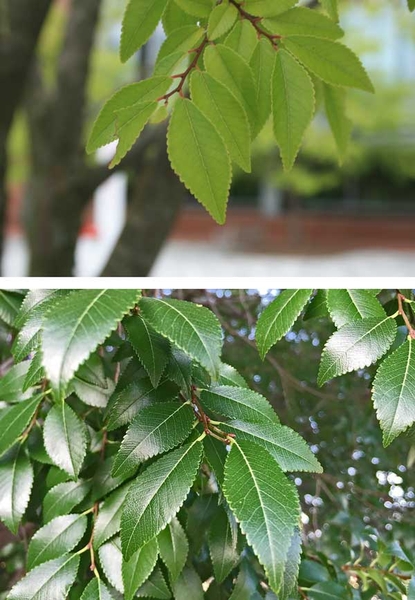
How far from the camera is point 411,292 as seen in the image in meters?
0.43

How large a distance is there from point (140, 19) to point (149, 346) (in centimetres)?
17

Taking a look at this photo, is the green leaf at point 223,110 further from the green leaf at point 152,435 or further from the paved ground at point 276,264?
the paved ground at point 276,264

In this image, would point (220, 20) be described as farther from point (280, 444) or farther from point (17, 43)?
point (17, 43)

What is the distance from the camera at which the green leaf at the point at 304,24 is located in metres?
0.39

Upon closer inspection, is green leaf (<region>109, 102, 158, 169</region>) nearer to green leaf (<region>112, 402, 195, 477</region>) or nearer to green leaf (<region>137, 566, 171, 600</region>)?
green leaf (<region>112, 402, 195, 477</region>)

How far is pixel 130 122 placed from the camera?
37 centimetres

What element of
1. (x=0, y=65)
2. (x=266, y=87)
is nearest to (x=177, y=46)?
(x=266, y=87)

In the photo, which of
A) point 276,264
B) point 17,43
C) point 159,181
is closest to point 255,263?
point 276,264

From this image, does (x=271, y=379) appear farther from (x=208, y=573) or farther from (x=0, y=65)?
(x=0, y=65)

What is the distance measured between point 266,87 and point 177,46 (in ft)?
0.18

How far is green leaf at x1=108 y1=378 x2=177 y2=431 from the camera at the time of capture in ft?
1.33

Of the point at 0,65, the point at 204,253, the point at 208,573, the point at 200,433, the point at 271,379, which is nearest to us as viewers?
the point at 200,433

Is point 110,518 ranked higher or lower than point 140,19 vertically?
lower

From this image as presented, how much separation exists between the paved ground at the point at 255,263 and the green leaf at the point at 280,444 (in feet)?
17.6
